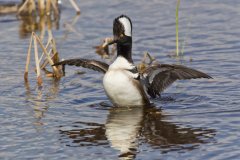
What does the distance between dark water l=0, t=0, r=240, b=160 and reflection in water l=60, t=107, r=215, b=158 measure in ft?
0.04

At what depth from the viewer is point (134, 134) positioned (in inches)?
348

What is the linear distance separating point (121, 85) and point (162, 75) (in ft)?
2.86

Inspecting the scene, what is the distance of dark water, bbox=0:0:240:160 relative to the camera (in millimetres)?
8289

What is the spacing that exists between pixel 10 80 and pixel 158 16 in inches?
204

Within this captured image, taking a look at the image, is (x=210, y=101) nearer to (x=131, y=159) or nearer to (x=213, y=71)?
(x=213, y=71)

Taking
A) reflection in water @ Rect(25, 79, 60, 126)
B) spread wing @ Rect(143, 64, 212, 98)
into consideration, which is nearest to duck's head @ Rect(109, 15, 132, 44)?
spread wing @ Rect(143, 64, 212, 98)

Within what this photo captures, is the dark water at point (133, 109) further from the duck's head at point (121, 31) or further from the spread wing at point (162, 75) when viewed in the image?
the duck's head at point (121, 31)

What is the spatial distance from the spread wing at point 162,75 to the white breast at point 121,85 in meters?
0.37

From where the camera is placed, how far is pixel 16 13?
17.0 meters

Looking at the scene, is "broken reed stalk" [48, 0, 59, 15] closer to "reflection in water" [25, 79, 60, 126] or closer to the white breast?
"reflection in water" [25, 79, 60, 126]

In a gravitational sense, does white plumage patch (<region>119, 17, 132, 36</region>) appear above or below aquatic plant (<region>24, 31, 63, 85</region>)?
above

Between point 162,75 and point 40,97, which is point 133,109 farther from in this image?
point 40,97

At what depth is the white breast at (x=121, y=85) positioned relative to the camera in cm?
967

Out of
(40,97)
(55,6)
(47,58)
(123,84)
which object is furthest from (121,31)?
(55,6)
